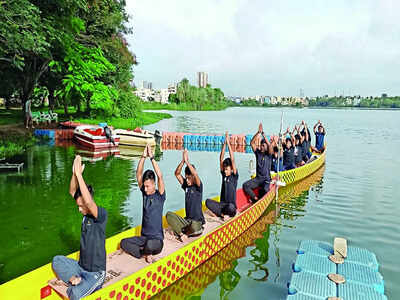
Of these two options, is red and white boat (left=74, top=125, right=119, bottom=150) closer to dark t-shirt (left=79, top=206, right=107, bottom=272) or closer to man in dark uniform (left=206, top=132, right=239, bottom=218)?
man in dark uniform (left=206, top=132, right=239, bottom=218)

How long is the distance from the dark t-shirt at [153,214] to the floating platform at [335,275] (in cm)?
296

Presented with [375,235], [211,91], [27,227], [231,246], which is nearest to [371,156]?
[375,235]

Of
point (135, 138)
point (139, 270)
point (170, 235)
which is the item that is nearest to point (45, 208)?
point (170, 235)

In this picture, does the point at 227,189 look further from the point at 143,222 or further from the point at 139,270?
the point at 139,270

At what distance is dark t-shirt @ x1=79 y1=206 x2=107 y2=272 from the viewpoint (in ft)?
17.9

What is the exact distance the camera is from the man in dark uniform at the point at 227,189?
9.27m

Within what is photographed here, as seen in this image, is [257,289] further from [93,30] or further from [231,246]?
[93,30]

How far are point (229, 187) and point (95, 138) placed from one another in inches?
718

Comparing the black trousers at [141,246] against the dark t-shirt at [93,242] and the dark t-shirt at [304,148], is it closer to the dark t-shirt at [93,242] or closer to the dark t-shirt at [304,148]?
the dark t-shirt at [93,242]

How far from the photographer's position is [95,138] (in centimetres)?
2514

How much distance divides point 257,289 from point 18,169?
14845 millimetres

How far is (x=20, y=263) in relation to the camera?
26.1 ft

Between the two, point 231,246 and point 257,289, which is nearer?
point 257,289

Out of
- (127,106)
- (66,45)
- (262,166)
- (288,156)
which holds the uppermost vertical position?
(66,45)
